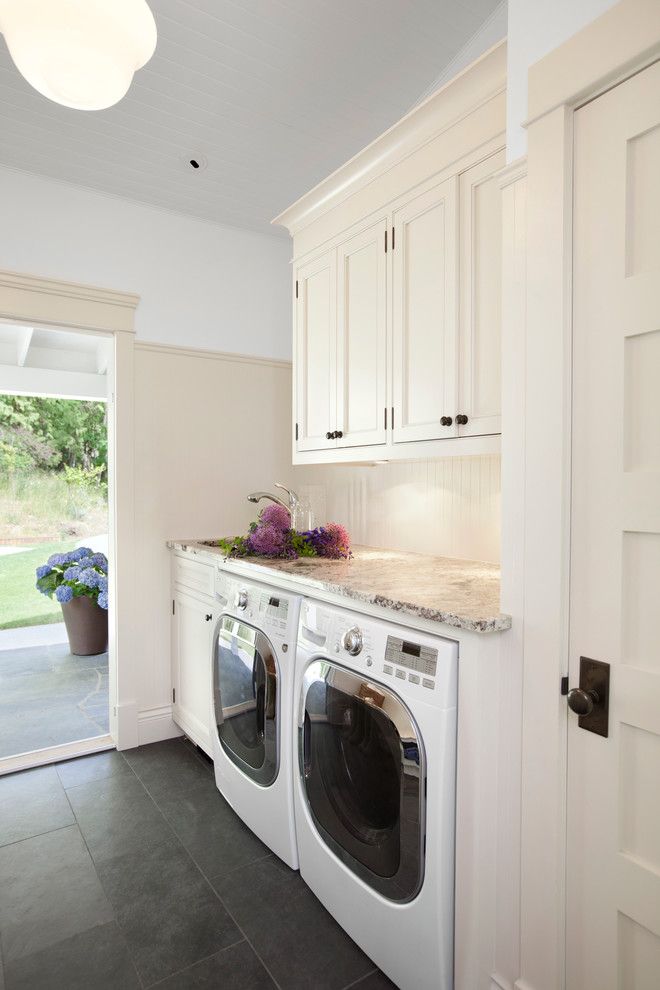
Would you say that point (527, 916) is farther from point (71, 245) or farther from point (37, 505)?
point (37, 505)

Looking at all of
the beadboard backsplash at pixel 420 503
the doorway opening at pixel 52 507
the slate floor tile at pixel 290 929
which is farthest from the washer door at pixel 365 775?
the doorway opening at pixel 52 507

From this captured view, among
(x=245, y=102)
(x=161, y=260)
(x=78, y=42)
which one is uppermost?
(x=245, y=102)

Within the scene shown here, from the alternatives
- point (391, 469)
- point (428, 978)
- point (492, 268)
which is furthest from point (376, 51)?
point (428, 978)

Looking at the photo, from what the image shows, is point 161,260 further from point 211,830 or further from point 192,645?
point 211,830

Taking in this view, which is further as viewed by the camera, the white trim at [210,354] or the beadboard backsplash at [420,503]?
the white trim at [210,354]

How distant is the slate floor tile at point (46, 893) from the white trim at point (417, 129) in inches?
103

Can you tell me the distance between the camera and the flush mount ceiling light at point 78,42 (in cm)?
109

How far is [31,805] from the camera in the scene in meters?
2.29

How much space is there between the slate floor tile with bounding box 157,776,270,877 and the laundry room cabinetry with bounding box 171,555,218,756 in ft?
0.72

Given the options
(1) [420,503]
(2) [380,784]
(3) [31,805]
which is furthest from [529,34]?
(3) [31,805]

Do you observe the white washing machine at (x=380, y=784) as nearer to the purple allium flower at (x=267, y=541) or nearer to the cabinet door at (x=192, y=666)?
the purple allium flower at (x=267, y=541)

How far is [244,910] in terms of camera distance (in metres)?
1.70

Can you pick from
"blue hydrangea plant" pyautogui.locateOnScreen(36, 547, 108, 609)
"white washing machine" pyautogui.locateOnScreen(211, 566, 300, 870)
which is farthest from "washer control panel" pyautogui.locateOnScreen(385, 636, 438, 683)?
"blue hydrangea plant" pyautogui.locateOnScreen(36, 547, 108, 609)

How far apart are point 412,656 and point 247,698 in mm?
946
